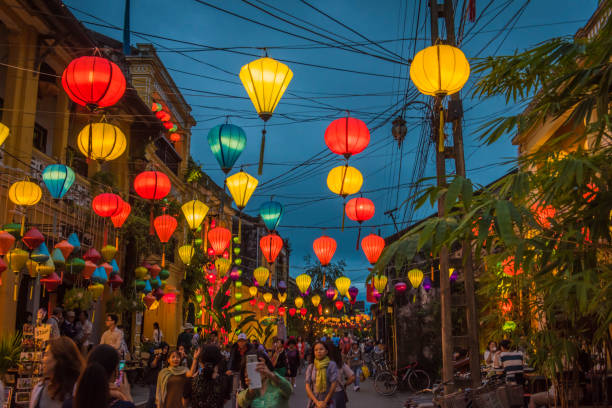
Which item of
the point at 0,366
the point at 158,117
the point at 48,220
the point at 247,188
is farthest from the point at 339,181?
the point at 158,117

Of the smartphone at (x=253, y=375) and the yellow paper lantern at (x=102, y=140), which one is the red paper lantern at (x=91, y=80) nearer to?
the yellow paper lantern at (x=102, y=140)

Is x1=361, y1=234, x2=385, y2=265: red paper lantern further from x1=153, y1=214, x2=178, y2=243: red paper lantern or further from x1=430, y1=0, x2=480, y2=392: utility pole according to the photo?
x1=430, y1=0, x2=480, y2=392: utility pole

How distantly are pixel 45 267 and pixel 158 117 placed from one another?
10.1 meters

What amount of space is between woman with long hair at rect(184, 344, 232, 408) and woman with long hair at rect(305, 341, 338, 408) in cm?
142

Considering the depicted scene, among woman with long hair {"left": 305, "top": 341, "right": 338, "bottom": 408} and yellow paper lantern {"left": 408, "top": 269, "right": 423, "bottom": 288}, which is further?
yellow paper lantern {"left": 408, "top": 269, "right": 423, "bottom": 288}

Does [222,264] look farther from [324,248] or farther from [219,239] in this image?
[324,248]

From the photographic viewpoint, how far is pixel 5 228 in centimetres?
1051

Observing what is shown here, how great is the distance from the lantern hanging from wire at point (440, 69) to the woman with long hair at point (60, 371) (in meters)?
4.49

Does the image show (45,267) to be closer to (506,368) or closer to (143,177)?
(143,177)

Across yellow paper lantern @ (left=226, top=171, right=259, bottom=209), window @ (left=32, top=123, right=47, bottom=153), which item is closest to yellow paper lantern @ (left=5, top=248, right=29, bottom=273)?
yellow paper lantern @ (left=226, top=171, right=259, bottom=209)

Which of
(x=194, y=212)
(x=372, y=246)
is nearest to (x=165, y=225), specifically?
(x=194, y=212)

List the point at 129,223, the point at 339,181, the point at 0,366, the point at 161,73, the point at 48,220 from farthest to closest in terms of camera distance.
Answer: the point at 161,73 → the point at 129,223 → the point at 48,220 → the point at 339,181 → the point at 0,366

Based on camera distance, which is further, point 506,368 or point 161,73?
point 161,73

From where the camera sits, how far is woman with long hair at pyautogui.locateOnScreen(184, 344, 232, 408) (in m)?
6.43
